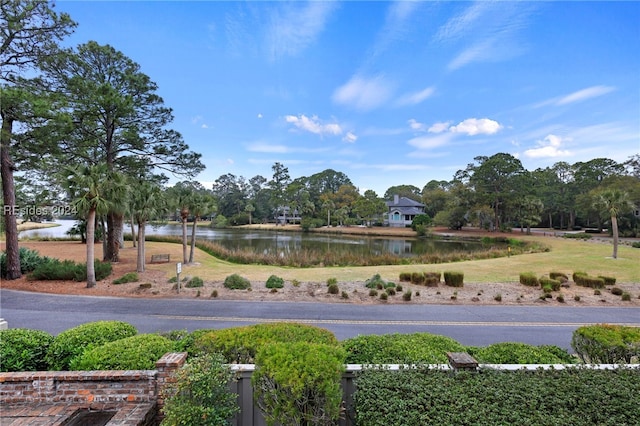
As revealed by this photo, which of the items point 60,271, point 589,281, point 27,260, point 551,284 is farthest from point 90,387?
point 589,281

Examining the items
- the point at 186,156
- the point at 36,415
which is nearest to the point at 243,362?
the point at 36,415

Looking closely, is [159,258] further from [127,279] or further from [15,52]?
[15,52]

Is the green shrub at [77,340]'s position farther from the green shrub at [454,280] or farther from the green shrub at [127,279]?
the green shrub at [454,280]

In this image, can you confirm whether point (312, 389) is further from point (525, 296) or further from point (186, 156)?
point (186, 156)

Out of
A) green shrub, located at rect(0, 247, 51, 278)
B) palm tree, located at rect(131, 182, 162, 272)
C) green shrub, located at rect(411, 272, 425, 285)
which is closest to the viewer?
green shrub, located at rect(411, 272, 425, 285)

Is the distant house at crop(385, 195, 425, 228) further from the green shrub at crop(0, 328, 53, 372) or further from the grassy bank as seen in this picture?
the green shrub at crop(0, 328, 53, 372)

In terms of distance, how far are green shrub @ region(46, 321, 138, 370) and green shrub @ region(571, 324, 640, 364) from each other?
840 cm

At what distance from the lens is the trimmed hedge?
2.94 meters

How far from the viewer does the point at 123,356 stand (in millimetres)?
4656

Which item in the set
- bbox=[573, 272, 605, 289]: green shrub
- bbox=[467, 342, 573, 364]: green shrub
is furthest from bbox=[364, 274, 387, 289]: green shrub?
bbox=[573, 272, 605, 289]: green shrub

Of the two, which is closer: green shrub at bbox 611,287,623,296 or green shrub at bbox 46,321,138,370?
green shrub at bbox 46,321,138,370

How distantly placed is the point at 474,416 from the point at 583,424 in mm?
1008

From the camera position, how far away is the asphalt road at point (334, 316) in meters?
8.72

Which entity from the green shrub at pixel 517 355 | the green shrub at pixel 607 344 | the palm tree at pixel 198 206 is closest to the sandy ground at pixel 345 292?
the palm tree at pixel 198 206
